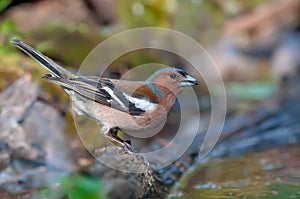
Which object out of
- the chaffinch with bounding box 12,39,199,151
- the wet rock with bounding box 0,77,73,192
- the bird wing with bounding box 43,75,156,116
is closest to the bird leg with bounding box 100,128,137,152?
the chaffinch with bounding box 12,39,199,151

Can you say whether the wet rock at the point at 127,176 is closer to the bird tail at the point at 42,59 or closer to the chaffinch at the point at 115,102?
the chaffinch at the point at 115,102

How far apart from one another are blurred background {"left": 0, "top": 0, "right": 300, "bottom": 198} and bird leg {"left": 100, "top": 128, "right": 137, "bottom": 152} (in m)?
0.66

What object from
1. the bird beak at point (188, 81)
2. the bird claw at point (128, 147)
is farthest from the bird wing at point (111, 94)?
the bird beak at point (188, 81)

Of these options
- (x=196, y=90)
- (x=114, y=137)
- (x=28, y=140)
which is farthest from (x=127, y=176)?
(x=196, y=90)

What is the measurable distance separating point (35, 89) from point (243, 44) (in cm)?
576

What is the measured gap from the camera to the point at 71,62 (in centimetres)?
747

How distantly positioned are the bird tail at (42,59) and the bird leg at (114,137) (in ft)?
1.55

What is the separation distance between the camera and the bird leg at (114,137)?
170 inches

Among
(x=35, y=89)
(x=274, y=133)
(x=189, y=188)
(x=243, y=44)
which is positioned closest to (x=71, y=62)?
(x=35, y=89)

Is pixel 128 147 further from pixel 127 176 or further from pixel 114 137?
pixel 127 176

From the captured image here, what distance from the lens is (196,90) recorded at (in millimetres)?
8500

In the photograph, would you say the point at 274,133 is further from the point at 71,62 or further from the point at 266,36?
the point at 266,36

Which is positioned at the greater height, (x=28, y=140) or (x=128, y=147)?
(x=28, y=140)

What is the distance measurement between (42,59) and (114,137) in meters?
0.78
